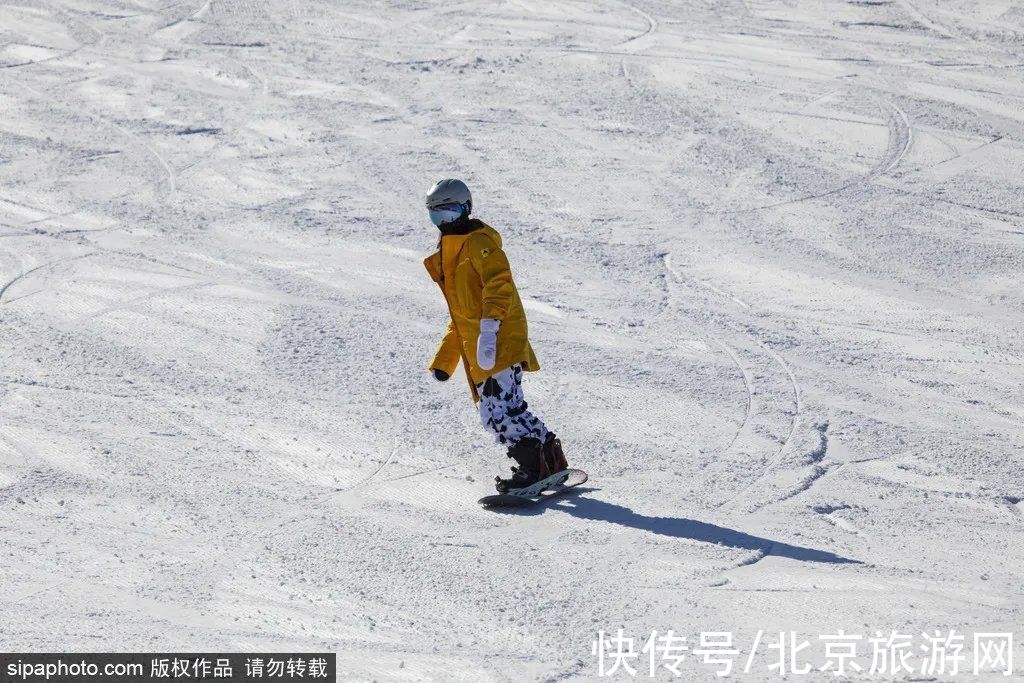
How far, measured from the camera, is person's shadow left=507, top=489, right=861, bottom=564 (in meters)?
5.60

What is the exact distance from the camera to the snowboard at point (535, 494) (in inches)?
241

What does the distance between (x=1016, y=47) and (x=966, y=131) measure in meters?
3.00

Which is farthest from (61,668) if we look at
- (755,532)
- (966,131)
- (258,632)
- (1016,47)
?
(1016,47)

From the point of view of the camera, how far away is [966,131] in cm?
1154

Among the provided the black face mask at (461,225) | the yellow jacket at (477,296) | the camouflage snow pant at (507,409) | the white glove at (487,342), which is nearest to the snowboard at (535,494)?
the camouflage snow pant at (507,409)

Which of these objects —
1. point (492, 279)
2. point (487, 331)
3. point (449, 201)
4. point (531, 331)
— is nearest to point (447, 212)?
point (449, 201)

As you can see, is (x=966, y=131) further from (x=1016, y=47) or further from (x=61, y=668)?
(x=61, y=668)

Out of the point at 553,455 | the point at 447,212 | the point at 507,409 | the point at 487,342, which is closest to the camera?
the point at 487,342

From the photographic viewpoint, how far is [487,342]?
567 centimetres

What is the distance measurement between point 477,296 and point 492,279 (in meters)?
0.16

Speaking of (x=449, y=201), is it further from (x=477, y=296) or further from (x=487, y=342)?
(x=487, y=342)

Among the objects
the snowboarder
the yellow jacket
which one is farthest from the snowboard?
the yellow jacket

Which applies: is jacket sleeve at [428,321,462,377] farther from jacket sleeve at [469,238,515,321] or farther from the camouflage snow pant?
jacket sleeve at [469,238,515,321]

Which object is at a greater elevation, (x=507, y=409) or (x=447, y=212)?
(x=447, y=212)
